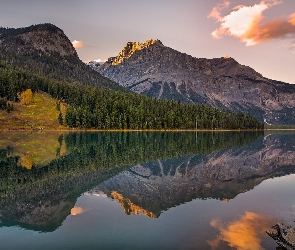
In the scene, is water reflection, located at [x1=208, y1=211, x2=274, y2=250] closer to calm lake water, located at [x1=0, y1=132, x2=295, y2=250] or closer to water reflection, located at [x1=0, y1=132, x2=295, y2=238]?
calm lake water, located at [x1=0, y1=132, x2=295, y2=250]

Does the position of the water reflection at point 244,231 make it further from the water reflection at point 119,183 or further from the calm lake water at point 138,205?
the water reflection at point 119,183

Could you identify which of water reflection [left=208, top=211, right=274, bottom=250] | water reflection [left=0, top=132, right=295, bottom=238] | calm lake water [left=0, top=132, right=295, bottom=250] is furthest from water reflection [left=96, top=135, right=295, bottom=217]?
water reflection [left=208, top=211, right=274, bottom=250]

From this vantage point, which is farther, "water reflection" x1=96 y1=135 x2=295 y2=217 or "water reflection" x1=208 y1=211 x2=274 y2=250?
"water reflection" x1=96 y1=135 x2=295 y2=217

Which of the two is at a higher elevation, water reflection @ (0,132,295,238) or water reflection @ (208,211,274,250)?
water reflection @ (208,211,274,250)

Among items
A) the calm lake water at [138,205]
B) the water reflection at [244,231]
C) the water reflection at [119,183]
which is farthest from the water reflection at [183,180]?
the water reflection at [244,231]

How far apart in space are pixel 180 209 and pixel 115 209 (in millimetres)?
6363

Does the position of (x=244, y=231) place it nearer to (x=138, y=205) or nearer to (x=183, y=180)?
(x=138, y=205)

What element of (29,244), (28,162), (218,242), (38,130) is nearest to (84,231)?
(29,244)

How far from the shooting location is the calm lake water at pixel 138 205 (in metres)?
21.7

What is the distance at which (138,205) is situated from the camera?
3130 centimetres

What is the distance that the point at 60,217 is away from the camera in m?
26.9

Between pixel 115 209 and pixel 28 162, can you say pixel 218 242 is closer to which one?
pixel 115 209

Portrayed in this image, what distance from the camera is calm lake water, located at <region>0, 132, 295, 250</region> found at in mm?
21688

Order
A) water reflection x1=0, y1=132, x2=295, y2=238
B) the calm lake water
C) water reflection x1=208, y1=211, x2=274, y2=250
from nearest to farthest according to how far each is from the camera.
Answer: water reflection x1=208, y1=211, x2=274, y2=250
the calm lake water
water reflection x1=0, y1=132, x2=295, y2=238
